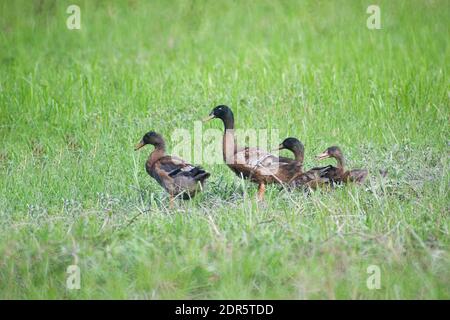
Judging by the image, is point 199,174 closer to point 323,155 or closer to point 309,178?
point 309,178

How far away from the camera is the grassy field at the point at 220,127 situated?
21.3 feet

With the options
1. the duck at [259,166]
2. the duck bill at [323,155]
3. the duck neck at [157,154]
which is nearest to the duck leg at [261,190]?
the duck at [259,166]

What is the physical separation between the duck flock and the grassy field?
173mm

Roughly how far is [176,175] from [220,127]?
2.71 metres

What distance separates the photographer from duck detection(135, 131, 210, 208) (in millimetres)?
8016

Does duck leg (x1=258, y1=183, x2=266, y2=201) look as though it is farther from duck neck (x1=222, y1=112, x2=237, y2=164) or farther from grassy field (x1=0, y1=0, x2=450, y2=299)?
duck neck (x1=222, y1=112, x2=237, y2=164)

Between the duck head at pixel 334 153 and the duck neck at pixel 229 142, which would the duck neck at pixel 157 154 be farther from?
the duck head at pixel 334 153

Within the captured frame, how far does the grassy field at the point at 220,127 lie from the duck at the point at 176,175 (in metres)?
0.16

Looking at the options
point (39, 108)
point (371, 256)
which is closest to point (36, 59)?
point (39, 108)

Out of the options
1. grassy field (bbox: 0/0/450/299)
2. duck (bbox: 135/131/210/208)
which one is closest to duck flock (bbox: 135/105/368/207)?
duck (bbox: 135/131/210/208)

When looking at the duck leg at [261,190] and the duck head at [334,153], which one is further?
the duck head at [334,153]

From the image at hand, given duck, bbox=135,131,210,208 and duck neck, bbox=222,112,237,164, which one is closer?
duck, bbox=135,131,210,208

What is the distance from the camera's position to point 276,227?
705 centimetres

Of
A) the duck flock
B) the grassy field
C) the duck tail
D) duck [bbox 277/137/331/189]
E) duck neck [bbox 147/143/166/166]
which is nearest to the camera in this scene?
the grassy field
